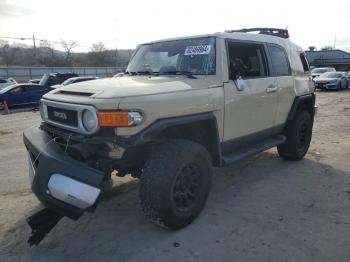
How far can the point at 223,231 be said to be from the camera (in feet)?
13.0

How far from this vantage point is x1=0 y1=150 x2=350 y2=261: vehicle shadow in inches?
139

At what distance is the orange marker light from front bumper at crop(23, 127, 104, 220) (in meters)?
0.45

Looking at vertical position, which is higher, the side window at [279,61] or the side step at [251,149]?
the side window at [279,61]

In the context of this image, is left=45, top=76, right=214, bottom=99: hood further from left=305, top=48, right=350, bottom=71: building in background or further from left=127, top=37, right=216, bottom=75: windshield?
left=305, top=48, right=350, bottom=71: building in background

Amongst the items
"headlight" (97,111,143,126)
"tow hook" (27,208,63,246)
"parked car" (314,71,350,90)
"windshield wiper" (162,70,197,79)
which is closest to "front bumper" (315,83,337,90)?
"parked car" (314,71,350,90)

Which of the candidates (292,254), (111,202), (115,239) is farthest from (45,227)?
(292,254)

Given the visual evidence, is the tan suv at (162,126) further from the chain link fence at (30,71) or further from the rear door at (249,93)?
the chain link fence at (30,71)

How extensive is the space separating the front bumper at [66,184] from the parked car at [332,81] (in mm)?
23978

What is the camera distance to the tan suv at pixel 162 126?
345 cm

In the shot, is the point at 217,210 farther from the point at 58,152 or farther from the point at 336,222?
the point at 58,152

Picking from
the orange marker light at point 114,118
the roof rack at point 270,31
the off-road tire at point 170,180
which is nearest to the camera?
the orange marker light at point 114,118

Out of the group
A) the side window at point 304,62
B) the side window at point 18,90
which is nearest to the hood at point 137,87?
the side window at point 304,62

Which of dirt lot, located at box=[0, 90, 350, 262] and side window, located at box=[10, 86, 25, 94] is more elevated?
side window, located at box=[10, 86, 25, 94]

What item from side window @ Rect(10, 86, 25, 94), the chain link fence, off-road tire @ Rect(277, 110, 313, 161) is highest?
off-road tire @ Rect(277, 110, 313, 161)
